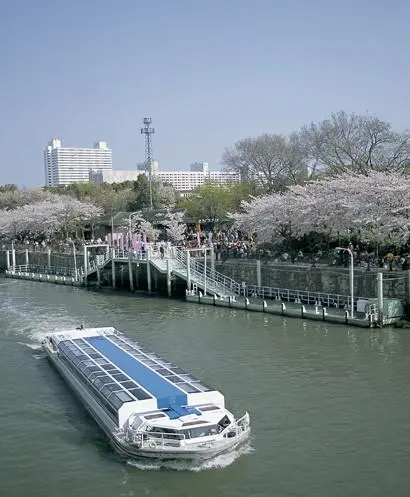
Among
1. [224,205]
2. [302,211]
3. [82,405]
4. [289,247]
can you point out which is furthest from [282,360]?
→ [224,205]

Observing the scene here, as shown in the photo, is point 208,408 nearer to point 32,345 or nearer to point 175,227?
point 32,345

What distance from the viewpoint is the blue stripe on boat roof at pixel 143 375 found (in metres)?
22.0

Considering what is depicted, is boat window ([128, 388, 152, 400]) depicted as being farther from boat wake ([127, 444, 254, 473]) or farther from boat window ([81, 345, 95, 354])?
boat window ([81, 345, 95, 354])

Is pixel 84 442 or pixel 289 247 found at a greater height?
pixel 289 247

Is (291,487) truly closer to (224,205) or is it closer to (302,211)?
(302,211)

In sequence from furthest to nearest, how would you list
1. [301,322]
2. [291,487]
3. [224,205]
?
[224,205], [301,322], [291,487]

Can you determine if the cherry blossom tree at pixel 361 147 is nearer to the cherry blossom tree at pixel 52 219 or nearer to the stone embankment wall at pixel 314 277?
the stone embankment wall at pixel 314 277

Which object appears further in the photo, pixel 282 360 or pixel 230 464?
pixel 282 360

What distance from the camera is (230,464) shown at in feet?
64.8

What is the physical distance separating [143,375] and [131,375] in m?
0.49

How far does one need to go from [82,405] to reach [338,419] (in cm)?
1006

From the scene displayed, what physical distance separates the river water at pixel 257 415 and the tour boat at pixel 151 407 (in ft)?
1.70

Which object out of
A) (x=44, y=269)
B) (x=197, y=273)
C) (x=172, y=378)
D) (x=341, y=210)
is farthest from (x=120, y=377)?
(x=44, y=269)

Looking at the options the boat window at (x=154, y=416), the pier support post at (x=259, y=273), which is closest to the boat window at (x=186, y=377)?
the boat window at (x=154, y=416)
